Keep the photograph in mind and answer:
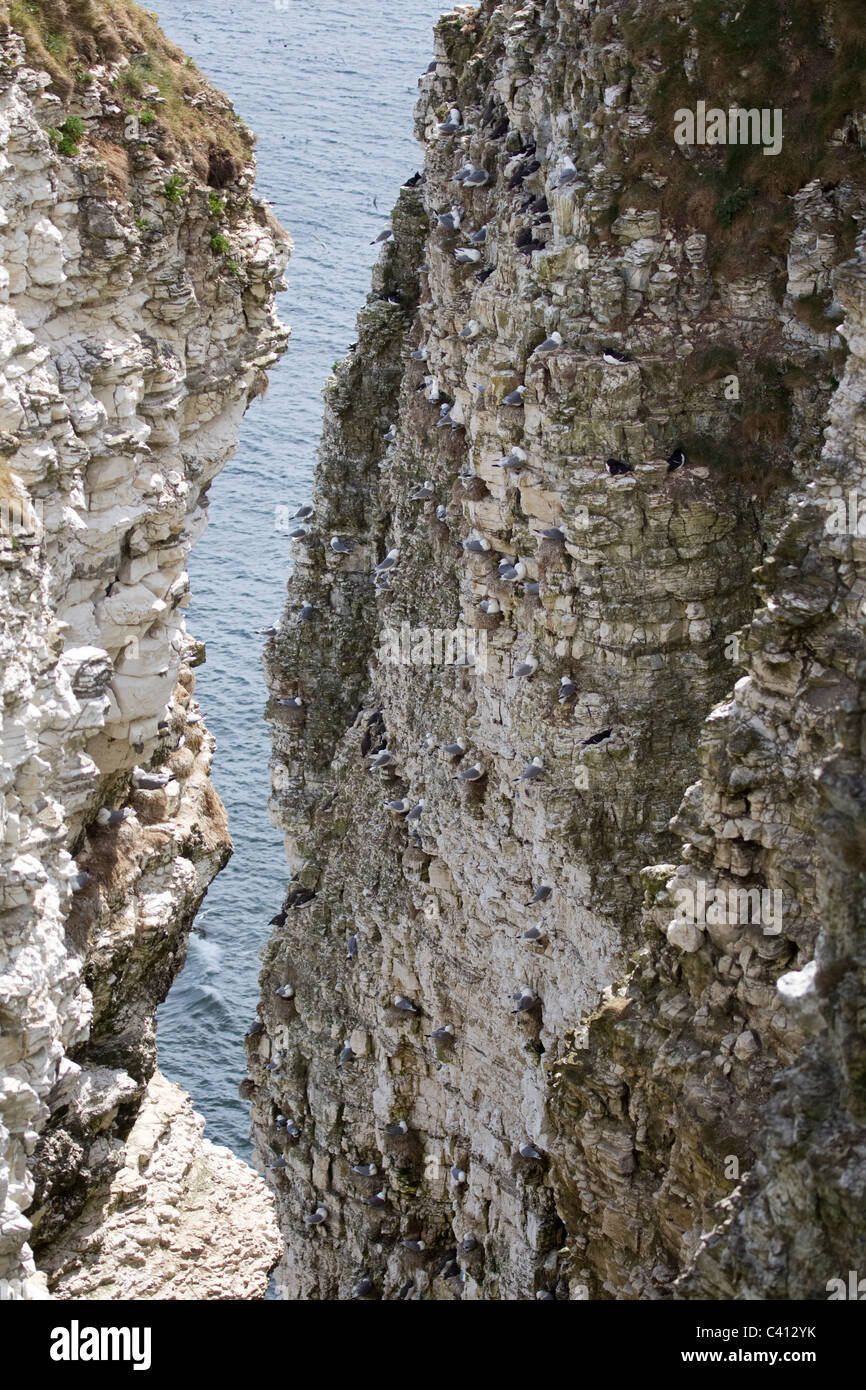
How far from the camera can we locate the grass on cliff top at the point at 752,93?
34719 millimetres

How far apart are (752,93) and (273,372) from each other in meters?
50.4

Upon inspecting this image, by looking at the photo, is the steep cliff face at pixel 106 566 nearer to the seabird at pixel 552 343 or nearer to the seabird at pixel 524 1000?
the seabird at pixel 524 1000

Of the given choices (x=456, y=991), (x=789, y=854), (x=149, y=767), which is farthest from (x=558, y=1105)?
(x=149, y=767)

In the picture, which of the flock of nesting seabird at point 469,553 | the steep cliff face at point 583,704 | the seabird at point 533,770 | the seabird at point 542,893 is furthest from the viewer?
the seabird at point 542,893

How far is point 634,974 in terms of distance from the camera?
29.0 meters

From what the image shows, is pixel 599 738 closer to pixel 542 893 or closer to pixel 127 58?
pixel 542 893

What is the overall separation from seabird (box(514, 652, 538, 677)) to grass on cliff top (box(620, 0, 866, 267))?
26.6 feet

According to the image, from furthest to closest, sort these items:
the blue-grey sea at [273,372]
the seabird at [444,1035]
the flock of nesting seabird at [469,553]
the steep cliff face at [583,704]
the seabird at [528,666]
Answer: the blue-grey sea at [273,372], the seabird at [444,1035], the seabird at [528,666], the flock of nesting seabird at [469,553], the steep cliff face at [583,704]

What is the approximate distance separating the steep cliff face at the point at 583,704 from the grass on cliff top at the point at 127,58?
4.66 metres

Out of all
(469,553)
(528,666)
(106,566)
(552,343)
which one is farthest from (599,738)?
(106,566)

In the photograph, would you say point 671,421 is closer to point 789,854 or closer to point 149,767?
point 789,854

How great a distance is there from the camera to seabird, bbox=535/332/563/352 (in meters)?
36.6

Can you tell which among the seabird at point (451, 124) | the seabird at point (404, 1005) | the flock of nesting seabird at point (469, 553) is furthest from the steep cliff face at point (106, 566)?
the seabird at point (404, 1005)

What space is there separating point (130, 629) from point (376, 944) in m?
9.01
